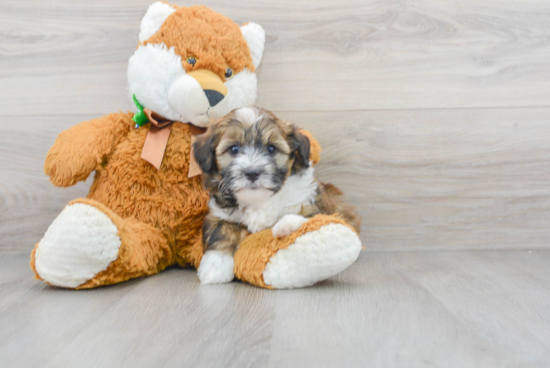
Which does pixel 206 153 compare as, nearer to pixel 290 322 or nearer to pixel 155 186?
pixel 155 186

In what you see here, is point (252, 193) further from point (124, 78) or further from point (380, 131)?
point (124, 78)

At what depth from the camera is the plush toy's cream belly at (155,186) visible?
1440 mm

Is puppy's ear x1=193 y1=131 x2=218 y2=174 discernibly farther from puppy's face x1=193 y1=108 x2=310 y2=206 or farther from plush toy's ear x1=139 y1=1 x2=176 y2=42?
plush toy's ear x1=139 y1=1 x2=176 y2=42

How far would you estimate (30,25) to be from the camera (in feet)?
5.68

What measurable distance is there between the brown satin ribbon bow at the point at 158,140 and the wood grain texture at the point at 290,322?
0.35 metres

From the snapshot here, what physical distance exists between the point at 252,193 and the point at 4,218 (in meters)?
1.18

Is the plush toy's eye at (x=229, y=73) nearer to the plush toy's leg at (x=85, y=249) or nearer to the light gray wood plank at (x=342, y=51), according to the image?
the light gray wood plank at (x=342, y=51)

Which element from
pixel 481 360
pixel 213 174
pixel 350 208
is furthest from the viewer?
pixel 350 208

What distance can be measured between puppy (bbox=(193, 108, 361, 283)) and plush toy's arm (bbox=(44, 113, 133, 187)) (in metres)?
0.33

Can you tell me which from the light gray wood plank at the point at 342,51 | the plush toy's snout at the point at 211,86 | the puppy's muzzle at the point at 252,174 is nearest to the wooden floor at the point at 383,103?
the light gray wood plank at the point at 342,51

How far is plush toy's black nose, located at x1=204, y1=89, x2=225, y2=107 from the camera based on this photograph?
1.36m

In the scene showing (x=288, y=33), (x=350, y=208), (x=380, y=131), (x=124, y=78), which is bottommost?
(x=350, y=208)

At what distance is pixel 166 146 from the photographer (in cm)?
147

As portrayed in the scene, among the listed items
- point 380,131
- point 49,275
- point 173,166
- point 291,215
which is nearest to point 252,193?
point 291,215
